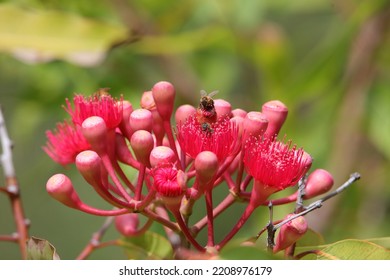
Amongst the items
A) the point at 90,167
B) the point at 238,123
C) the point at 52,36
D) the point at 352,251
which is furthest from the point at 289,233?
the point at 52,36

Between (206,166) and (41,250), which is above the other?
(206,166)

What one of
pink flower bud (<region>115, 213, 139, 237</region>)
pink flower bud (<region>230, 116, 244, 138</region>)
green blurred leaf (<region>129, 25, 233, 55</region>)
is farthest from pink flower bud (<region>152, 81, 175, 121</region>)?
green blurred leaf (<region>129, 25, 233, 55</region>)

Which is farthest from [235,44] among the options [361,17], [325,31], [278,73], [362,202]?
[325,31]

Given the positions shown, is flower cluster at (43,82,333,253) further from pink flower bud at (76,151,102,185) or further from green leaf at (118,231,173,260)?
green leaf at (118,231,173,260)

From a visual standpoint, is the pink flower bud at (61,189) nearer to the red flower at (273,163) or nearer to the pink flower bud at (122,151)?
the pink flower bud at (122,151)

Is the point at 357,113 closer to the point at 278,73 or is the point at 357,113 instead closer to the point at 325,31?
the point at 278,73

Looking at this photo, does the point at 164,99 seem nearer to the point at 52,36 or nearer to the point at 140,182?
the point at 140,182
